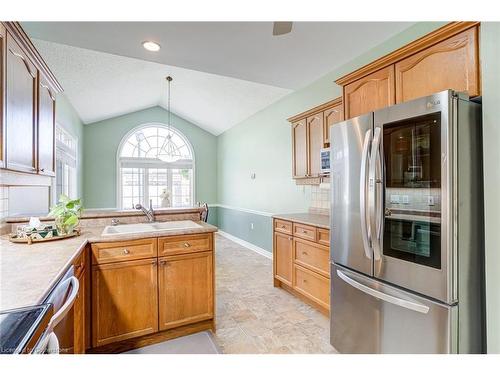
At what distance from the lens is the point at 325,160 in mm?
2830

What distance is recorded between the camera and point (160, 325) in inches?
80.3

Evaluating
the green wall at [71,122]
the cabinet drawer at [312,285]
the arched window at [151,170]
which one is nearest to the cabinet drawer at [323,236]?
the cabinet drawer at [312,285]

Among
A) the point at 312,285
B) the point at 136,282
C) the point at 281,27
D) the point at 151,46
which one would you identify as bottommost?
the point at 312,285

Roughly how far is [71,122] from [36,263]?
4.28 meters

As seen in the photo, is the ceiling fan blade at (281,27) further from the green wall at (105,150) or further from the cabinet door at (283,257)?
the green wall at (105,150)

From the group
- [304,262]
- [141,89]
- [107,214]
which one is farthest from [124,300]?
[141,89]

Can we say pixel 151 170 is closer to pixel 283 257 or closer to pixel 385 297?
pixel 283 257

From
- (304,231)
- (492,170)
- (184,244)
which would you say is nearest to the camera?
(492,170)

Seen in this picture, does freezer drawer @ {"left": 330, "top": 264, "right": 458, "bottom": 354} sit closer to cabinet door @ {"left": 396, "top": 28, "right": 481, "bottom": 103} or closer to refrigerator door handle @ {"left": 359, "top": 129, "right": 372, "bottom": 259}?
refrigerator door handle @ {"left": 359, "top": 129, "right": 372, "bottom": 259}

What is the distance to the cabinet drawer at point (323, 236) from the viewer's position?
7.86 ft

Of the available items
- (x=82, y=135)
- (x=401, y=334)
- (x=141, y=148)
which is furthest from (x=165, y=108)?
(x=401, y=334)

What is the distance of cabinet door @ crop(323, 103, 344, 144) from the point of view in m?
2.65
